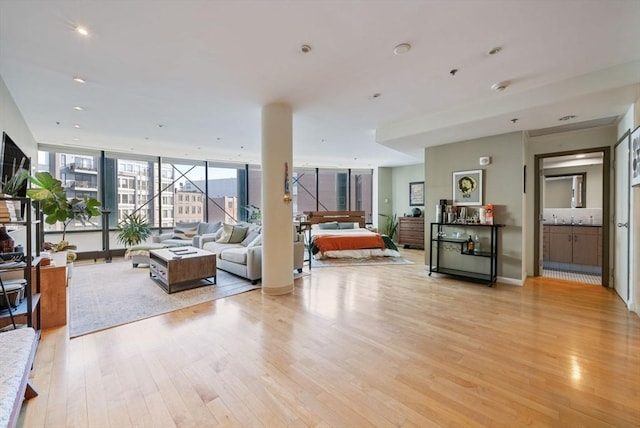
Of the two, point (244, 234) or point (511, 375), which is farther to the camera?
point (244, 234)

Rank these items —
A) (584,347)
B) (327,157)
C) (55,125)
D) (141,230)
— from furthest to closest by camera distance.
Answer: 1. (327,157)
2. (141,230)
3. (55,125)
4. (584,347)

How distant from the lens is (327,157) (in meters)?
7.78

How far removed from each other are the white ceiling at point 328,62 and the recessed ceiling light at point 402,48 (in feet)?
0.14

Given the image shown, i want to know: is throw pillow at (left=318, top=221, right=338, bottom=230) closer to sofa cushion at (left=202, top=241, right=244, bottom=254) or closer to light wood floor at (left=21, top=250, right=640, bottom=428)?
sofa cushion at (left=202, top=241, right=244, bottom=254)

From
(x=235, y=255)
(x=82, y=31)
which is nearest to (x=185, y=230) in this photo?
(x=235, y=255)

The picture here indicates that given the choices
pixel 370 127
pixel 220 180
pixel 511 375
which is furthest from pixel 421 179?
pixel 511 375

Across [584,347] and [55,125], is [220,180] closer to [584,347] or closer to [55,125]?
[55,125]

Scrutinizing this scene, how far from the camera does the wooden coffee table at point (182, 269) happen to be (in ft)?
12.6

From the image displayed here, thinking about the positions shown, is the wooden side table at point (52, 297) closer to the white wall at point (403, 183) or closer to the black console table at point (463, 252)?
the black console table at point (463, 252)

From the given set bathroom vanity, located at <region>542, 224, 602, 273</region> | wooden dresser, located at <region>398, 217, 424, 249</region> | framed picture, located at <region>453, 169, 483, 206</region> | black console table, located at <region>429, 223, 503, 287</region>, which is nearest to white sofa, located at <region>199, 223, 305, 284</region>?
black console table, located at <region>429, 223, 503, 287</region>

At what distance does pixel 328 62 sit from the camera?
268 cm

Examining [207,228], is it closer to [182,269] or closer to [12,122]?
[182,269]

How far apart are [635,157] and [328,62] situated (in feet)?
11.6

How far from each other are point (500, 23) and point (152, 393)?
3703 mm
